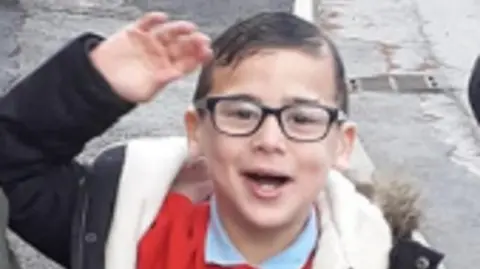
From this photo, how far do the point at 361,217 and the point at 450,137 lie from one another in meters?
4.00

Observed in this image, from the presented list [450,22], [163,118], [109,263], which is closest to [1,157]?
[109,263]

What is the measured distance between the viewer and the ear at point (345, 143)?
2.80 meters

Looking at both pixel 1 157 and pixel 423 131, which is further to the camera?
pixel 423 131

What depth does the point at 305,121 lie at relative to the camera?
269cm

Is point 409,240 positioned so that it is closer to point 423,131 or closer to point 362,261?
point 362,261

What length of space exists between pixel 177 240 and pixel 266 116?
0.32 meters

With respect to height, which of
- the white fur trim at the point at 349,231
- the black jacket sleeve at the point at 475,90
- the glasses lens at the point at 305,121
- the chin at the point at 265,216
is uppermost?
the glasses lens at the point at 305,121

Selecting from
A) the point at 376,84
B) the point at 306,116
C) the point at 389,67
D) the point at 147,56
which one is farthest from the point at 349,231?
the point at 389,67

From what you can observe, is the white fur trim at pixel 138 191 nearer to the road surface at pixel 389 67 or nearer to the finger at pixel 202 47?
the finger at pixel 202 47

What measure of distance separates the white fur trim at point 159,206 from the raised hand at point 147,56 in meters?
0.16

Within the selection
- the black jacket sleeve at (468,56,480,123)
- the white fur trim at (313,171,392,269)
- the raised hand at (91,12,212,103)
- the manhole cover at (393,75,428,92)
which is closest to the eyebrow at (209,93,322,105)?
Result: the raised hand at (91,12,212,103)

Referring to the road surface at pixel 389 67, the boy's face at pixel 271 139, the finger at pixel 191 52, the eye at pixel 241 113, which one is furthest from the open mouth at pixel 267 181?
the road surface at pixel 389 67

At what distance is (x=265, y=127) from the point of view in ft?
8.65

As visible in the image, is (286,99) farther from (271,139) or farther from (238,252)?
(238,252)
